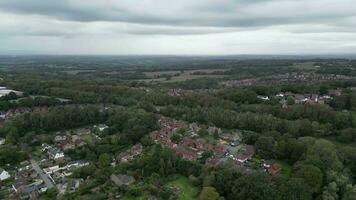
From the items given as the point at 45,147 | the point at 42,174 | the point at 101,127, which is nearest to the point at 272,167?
the point at 42,174

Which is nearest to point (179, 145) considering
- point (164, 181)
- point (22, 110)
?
point (164, 181)

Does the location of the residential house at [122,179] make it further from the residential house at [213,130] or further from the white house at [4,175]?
the residential house at [213,130]

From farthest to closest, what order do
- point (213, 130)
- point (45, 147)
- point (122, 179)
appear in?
point (213, 130), point (45, 147), point (122, 179)

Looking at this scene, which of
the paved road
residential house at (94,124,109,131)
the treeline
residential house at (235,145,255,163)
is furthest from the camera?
residential house at (94,124,109,131)

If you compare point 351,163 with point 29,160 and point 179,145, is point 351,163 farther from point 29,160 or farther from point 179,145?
point 29,160

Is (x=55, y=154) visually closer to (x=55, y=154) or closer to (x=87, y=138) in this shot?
(x=55, y=154)

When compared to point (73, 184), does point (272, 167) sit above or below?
above

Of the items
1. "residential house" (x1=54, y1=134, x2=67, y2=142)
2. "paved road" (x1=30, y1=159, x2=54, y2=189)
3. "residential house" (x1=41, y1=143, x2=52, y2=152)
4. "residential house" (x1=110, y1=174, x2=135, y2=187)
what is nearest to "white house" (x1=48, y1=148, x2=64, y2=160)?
"residential house" (x1=41, y1=143, x2=52, y2=152)

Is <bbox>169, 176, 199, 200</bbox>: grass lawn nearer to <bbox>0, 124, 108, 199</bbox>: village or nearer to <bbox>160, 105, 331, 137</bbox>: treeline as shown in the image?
<bbox>0, 124, 108, 199</bbox>: village
